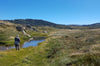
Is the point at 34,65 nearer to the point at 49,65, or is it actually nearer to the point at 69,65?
the point at 49,65

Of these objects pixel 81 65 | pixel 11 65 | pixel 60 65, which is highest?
pixel 81 65

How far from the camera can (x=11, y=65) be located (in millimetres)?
13195

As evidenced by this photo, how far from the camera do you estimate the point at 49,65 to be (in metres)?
11.6

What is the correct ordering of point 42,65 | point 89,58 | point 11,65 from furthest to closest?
1. point 11,65
2. point 42,65
3. point 89,58

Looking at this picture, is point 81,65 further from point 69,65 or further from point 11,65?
point 11,65

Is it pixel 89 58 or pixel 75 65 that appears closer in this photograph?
pixel 75 65

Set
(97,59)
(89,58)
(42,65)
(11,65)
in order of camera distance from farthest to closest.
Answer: (11,65)
(42,65)
(89,58)
(97,59)

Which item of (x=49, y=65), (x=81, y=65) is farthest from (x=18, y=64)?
(x=81, y=65)

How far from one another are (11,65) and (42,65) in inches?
182

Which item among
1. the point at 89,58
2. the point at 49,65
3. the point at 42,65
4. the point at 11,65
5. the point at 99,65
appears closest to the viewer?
the point at 99,65

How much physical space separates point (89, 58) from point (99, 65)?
1.63 metres

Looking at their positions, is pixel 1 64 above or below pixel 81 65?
below

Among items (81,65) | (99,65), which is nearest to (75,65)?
(81,65)

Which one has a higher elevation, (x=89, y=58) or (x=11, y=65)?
(x=89, y=58)
